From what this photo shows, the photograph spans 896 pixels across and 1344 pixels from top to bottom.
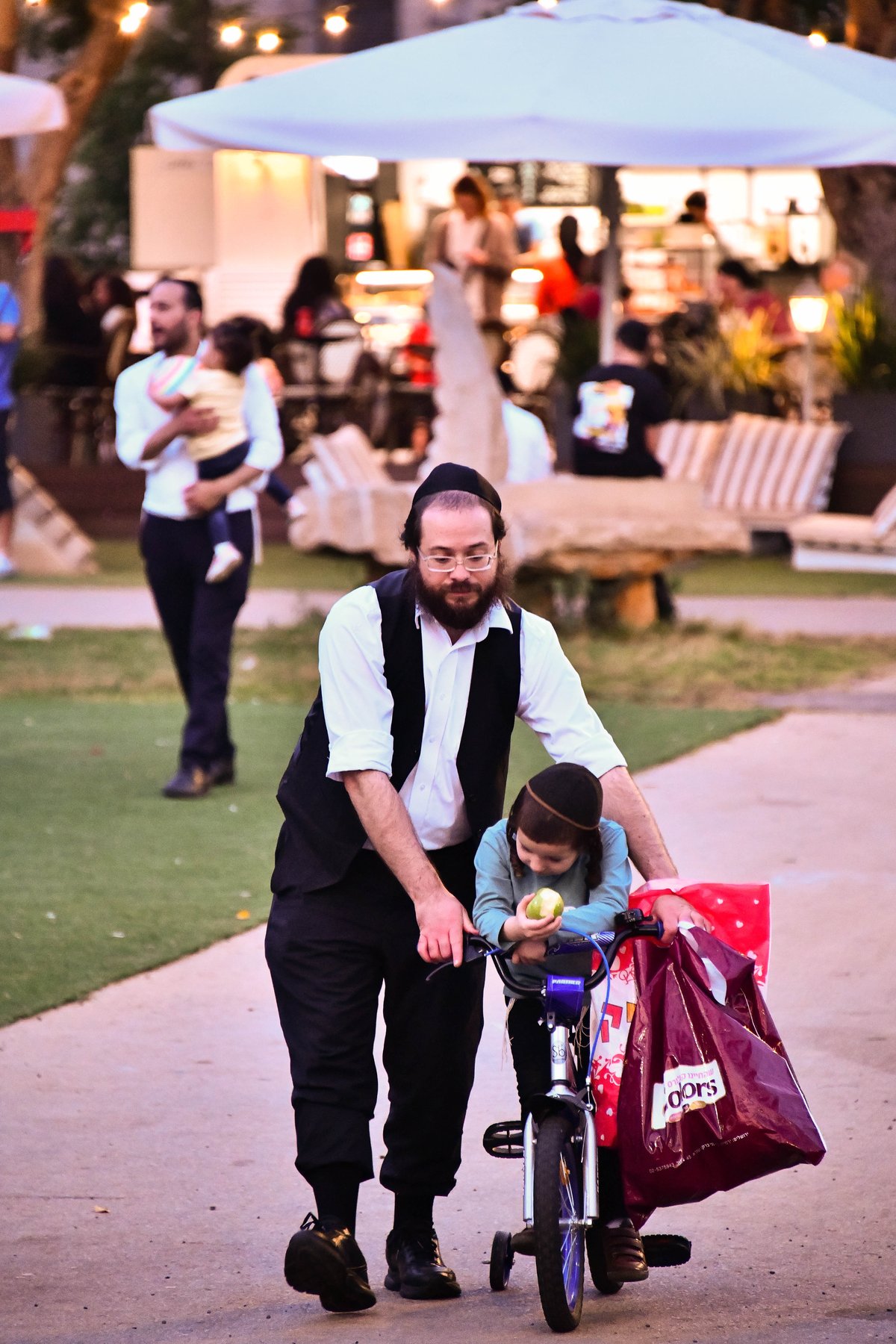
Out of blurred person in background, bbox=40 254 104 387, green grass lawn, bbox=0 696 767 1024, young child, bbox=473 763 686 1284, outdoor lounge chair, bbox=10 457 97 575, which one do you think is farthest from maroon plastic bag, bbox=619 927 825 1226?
blurred person in background, bbox=40 254 104 387

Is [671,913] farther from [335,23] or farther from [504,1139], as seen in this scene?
[335,23]

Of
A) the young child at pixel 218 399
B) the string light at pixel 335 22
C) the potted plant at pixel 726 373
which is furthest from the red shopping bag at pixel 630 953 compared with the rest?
the string light at pixel 335 22

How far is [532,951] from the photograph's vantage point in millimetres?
3891

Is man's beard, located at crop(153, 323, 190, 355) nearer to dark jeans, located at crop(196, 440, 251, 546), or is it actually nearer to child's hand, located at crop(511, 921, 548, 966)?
dark jeans, located at crop(196, 440, 251, 546)

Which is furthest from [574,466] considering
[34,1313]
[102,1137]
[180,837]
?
[34,1313]

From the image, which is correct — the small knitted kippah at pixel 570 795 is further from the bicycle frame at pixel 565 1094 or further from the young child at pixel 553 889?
the bicycle frame at pixel 565 1094

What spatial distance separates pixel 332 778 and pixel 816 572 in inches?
498

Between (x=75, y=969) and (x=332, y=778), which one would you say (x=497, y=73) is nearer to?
(x=75, y=969)

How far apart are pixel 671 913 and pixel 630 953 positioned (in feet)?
0.36

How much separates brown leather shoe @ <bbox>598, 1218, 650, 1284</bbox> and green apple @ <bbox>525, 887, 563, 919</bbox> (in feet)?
2.33

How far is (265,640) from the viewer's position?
42.1ft

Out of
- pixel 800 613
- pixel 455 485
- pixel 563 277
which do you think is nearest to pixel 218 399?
pixel 455 485

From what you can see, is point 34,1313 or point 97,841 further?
point 97,841

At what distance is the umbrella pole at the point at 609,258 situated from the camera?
44.4 ft
